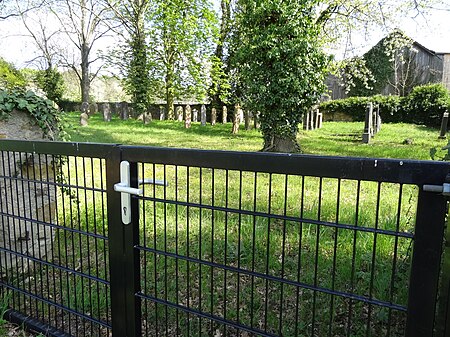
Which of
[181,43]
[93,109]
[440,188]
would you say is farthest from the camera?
[93,109]

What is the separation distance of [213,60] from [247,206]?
46.4 feet

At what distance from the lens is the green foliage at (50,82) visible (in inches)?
1092

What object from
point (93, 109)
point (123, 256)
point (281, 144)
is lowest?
point (281, 144)

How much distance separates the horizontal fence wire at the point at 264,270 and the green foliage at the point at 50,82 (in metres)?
27.6

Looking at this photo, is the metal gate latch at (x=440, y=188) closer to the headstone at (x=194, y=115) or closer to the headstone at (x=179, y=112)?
the headstone at (x=194, y=115)

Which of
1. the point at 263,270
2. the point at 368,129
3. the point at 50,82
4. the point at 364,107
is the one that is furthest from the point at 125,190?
the point at 50,82

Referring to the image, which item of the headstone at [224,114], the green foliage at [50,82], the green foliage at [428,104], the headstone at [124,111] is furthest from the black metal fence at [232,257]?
the green foliage at [50,82]

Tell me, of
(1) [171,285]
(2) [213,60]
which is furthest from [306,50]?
(2) [213,60]

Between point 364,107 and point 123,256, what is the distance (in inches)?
913

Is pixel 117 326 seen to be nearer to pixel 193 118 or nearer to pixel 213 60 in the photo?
pixel 213 60

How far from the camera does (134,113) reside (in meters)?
20.6

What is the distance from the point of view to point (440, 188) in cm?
99

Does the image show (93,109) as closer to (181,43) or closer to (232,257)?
(181,43)

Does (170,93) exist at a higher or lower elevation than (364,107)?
higher
